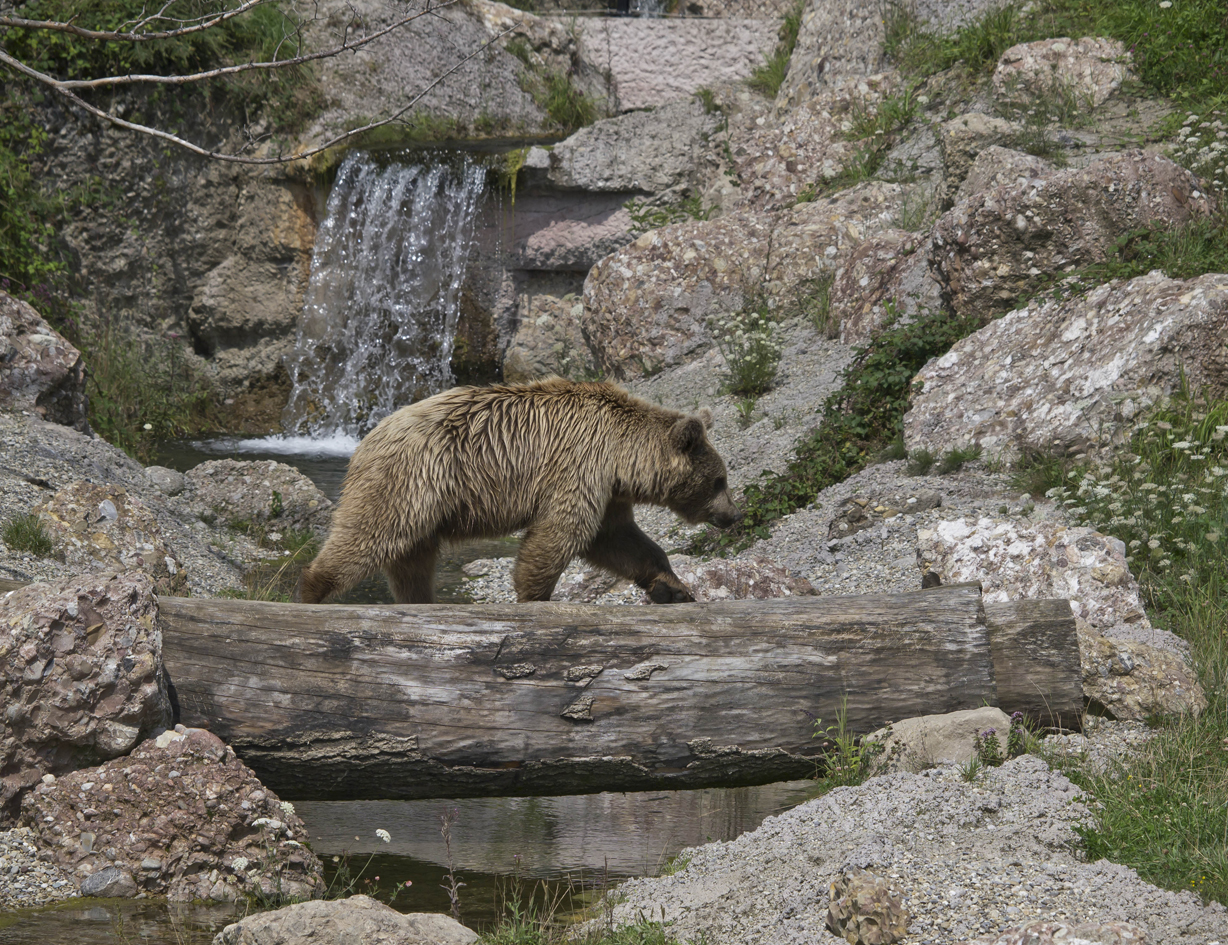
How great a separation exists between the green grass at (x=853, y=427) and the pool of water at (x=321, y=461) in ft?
6.64

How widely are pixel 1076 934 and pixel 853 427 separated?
249 inches

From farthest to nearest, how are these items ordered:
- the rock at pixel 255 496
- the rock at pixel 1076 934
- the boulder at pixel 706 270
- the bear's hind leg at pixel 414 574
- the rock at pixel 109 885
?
the boulder at pixel 706 270, the rock at pixel 255 496, the bear's hind leg at pixel 414 574, the rock at pixel 109 885, the rock at pixel 1076 934

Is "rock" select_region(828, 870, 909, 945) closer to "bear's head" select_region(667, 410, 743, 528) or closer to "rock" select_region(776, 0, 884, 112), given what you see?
"bear's head" select_region(667, 410, 743, 528)

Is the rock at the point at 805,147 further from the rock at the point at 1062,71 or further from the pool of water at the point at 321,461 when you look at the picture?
the pool of water at the point at 321,461

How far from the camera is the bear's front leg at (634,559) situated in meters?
6.14

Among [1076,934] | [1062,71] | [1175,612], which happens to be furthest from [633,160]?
[1076,934]

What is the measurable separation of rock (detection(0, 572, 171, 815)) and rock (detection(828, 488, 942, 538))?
4.95 m

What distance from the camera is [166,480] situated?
9664mm

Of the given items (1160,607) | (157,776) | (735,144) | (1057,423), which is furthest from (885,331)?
(157,776)

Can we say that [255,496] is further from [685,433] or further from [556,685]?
[556,685]

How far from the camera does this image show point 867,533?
7520 mm

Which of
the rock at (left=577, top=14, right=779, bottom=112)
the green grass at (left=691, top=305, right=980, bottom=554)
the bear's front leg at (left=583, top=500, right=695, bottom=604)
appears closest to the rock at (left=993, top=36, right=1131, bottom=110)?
the green grass at (left=691, top=305, right=980, bottom=554)

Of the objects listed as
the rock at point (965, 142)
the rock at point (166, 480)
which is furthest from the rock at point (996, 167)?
the rock at point (166, 480)

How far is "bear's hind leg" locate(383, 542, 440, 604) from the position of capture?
5.87 meters
